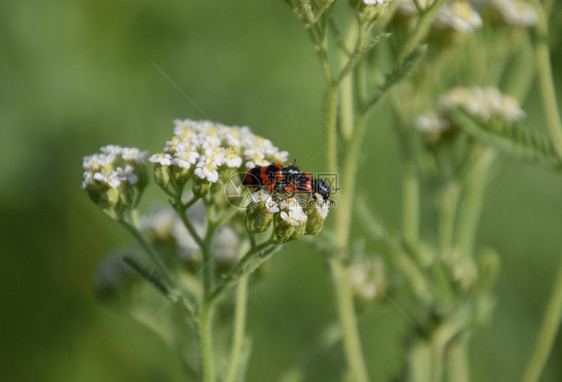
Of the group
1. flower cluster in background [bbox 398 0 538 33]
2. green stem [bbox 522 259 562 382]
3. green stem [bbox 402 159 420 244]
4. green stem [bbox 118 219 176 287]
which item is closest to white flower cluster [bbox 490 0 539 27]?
flower cluster in background [bbox 398 0 538 33]

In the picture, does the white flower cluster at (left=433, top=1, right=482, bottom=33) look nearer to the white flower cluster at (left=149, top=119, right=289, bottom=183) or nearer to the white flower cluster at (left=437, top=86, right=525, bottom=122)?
the white flower cluster at (left=437, top=86, right=525, bottom=122)

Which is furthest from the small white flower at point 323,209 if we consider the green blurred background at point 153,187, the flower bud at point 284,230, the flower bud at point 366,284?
the green blurred background at point 153,187

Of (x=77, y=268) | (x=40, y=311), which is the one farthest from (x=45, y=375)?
(x=77, y=268)

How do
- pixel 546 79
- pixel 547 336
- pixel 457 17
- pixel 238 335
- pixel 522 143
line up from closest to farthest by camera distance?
1. pixel 238 335
2. pixel 522 143
3. pixel 547 336
4. pixel 546 79
5. pixel 457 17

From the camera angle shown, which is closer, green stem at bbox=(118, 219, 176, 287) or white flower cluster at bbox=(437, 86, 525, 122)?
green stem at bbox=(118, 219, 176, 287)

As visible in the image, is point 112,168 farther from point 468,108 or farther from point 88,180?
point 468,108

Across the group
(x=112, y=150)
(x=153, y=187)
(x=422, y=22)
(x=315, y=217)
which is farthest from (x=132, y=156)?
(x=153, y=187)
